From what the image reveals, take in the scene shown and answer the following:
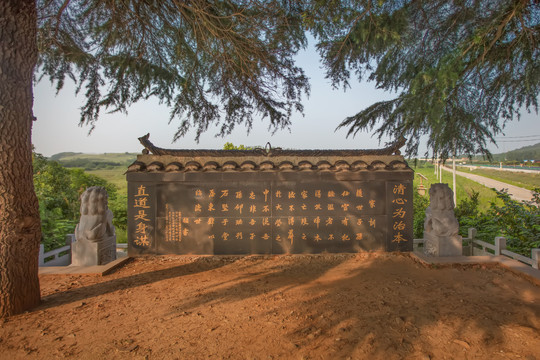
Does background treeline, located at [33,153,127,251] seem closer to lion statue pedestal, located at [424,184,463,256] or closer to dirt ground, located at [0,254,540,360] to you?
dirt ground, located at [0,254,540,360]

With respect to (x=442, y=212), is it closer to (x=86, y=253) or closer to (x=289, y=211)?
(x=289, y=211)

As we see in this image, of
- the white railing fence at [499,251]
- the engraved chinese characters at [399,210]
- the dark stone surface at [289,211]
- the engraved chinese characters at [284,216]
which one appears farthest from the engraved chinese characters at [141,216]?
the white railing fence at [499,251]

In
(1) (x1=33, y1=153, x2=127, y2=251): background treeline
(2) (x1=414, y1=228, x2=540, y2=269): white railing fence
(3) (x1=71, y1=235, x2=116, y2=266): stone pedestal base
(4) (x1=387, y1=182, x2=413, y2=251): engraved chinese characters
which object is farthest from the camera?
(1) (x1=33, y1=153, x2=127, y2=251): background treeline

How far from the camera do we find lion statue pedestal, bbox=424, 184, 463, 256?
5141 millimetres

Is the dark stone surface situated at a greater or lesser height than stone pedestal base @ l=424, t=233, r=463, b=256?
greater

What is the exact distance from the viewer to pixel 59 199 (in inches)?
378

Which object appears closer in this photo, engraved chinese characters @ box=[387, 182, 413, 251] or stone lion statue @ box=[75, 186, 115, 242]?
stone lion statue @ box=[75, 186, 115, 242]

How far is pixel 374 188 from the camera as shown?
569 cm

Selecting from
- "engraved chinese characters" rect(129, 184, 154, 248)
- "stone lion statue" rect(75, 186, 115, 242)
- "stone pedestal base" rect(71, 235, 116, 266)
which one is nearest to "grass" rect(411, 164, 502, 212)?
"engraved chinese characters" rect(129, 184, 154, 248)

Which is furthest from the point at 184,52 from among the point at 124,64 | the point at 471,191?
the point at 471,191

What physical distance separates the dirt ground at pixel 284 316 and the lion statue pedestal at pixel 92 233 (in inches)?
22.7

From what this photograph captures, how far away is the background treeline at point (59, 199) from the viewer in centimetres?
740

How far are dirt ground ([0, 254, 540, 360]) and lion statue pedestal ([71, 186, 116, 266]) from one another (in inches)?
22.7

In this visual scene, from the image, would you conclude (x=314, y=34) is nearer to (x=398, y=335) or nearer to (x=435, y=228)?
(x=435, y=228)
